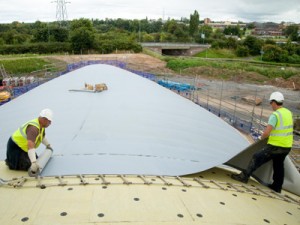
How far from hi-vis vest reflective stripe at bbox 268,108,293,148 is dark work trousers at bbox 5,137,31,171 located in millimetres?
4367

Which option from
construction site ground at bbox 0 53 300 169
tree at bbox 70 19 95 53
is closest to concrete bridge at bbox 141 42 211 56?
construction site ground at bbox 0 53 300 169

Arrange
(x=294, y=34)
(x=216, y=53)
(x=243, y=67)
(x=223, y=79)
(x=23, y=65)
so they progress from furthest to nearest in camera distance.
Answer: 1. (x=294, y=34)
2. (x=216, y=53)
3. (x=243, y=67)
4. (x=223, y=79)
5. (x=23, y=65)

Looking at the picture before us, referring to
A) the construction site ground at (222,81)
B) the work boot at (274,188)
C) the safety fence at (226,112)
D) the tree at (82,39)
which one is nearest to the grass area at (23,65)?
the construction site ground at (222,81)

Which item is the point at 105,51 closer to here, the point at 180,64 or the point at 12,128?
the point at 180,64

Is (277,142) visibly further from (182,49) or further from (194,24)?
(194,24)

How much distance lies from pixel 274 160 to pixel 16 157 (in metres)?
4.65

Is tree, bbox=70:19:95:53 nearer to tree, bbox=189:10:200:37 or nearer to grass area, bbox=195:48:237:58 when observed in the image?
grass area, bbox=195:48:237:58

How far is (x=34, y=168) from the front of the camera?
14.3 ft

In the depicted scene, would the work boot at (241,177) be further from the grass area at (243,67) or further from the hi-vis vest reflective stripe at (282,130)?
the grass area at (243,67)

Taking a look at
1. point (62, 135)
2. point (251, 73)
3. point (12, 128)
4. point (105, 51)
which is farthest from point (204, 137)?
point (105, 51)

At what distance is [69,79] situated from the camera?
486 inches

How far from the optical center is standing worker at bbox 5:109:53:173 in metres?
4.41

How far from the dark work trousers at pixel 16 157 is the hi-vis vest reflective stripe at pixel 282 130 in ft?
14.3

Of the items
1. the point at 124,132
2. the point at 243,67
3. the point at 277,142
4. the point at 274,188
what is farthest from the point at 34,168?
the point at 243,67
